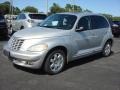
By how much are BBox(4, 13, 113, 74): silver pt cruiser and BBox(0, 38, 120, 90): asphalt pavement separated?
12.1 inches

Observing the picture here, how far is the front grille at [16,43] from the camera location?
6.31m

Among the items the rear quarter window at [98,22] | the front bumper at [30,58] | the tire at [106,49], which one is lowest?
the tire at [106,49]

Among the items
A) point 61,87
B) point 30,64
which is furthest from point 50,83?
point 30,64

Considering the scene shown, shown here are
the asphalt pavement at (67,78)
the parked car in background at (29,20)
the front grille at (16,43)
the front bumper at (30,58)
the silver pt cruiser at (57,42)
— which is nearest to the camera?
the asphalt pavement at (67,78)

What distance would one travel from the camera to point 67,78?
6.22m

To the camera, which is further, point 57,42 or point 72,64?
point 72,64

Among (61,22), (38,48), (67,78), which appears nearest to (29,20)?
(61,22)

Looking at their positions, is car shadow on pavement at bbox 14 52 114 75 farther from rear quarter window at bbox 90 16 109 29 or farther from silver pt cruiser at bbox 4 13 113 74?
rear quarter window at bbox 90 16 109 29

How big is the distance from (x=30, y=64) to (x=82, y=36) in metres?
2.15

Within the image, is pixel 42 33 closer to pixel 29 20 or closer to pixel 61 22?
pixel 61 22

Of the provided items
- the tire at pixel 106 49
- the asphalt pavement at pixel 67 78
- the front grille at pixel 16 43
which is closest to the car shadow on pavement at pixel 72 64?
the asphalt pavement at pixel 67 78

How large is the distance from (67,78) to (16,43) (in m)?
1.71

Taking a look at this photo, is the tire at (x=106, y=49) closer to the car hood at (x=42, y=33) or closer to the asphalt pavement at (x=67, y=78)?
the asphalt pavement at (x=67, y=78)

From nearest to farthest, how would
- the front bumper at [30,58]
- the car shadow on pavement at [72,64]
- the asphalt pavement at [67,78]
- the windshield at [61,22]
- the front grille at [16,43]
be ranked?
the asphalt pavement at [67,78], the front bumper at [30,58], the front grille at [16,43], the car shadow on pavement at [72,64], the windshield at [61,22]
